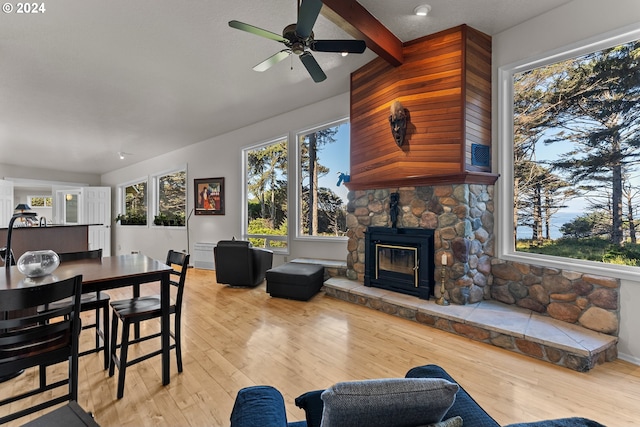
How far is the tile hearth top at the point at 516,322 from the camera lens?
233cm

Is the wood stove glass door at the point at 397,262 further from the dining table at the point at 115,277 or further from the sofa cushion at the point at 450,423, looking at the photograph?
the sofa cushion at the point at 450,423

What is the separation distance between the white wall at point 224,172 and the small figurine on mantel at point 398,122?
1.26m

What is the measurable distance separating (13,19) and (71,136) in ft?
13.3

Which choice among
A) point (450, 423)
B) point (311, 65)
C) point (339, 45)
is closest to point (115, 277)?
point (450, 423)

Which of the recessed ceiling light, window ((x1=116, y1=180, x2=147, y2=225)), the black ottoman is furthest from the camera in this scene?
window ((x1=116, y1=180, x2=147, y2=225))

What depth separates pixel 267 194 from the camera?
5902 mm

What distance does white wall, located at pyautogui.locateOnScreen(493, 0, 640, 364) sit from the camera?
2.43m

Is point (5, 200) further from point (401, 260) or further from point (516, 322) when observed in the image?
point (516, 322)

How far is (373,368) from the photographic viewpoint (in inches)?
90.4

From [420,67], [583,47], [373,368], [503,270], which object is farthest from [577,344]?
[420,67]

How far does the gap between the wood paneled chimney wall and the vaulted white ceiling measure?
24 cm

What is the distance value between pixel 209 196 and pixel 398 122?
476cm

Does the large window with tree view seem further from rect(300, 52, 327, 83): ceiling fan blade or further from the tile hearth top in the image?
rect(300, 52, 327, 83): ceiling fan blade

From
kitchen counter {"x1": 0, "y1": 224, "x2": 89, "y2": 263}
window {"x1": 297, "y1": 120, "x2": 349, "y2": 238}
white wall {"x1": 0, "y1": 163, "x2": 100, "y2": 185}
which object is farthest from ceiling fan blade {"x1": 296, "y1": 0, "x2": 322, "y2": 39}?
white wall {"x1": 0, "y1": 163, "x2": 100, "y2": 185}
